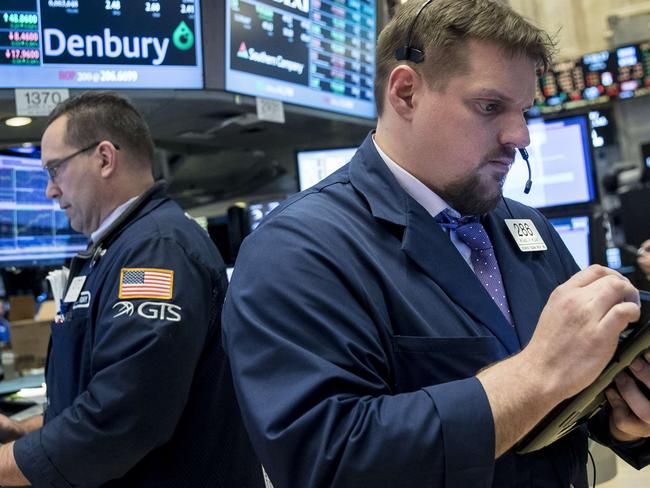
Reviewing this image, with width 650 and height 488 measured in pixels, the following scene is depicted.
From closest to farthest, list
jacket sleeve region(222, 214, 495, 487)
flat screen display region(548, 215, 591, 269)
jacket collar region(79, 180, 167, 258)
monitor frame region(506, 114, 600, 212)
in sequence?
jacket sleeve region(222, 214, 495, 487) → jacket collar region(79, 180, 167, 258) → flat screen display region(548, 215, 591, 269) → monitor frame region(506, 114, 600, 212)

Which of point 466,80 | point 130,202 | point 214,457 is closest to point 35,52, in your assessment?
point 130,202

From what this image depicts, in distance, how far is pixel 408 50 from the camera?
49.0 inches

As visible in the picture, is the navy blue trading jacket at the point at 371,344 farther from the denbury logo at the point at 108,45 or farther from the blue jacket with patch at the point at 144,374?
the denbury logo at the point at 108,45

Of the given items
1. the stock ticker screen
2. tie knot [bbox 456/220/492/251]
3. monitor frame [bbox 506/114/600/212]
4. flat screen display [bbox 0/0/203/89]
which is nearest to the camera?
tie knot [bbox 456/220/492/251]

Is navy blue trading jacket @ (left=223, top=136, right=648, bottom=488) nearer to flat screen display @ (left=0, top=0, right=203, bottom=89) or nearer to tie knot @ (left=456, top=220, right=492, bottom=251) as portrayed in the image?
tie knot @ (left=456, top=220, right=492, bottom=251)

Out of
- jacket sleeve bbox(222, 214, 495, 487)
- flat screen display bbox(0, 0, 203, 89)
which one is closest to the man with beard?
jacket sleeve bbox(222, 214, 495, 487)

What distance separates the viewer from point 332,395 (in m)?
0.96

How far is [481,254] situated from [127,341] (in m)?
0.79

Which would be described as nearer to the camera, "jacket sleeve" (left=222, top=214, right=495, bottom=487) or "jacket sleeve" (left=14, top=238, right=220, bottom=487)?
"jacket sleeve" (left=222, top=214, right=495, bottom=487)

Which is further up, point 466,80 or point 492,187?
point 466,80

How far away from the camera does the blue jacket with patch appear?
1615 mm

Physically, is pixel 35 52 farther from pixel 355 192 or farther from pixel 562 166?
pixel 562 166

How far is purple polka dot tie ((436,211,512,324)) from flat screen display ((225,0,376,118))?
4.98 ft

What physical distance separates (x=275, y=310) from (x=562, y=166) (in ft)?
7.77
